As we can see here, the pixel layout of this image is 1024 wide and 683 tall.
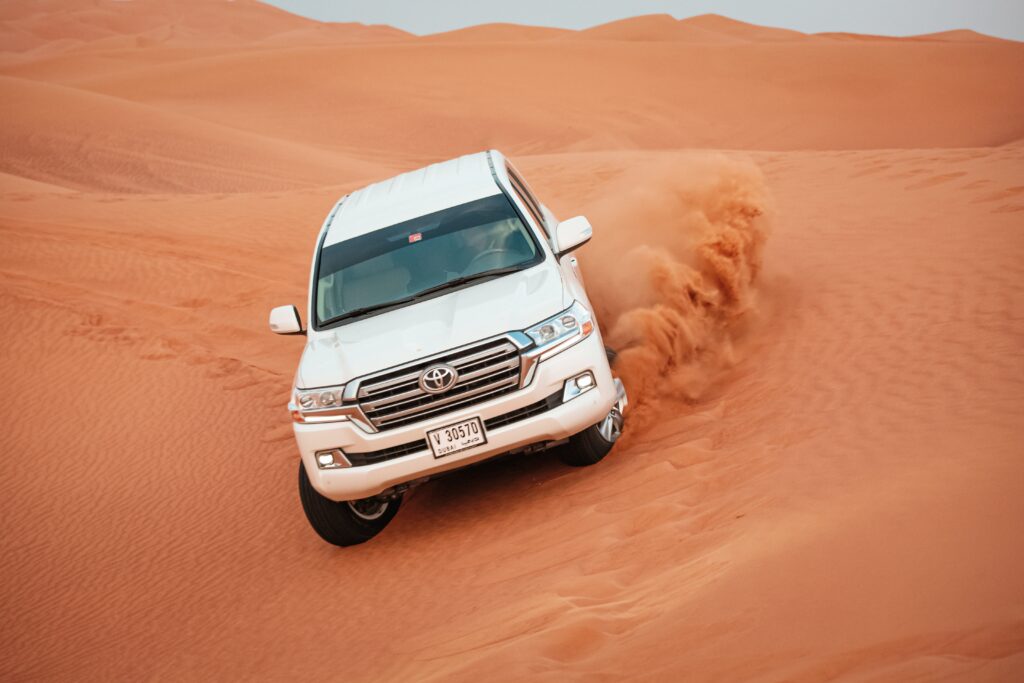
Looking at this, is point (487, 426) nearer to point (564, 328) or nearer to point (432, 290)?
point (564, 328)

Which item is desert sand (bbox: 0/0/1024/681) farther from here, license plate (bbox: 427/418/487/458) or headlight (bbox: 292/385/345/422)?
headlight (bbox: 292/385/345/422)

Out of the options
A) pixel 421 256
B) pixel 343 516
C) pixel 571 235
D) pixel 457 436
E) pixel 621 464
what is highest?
pixel 571 235

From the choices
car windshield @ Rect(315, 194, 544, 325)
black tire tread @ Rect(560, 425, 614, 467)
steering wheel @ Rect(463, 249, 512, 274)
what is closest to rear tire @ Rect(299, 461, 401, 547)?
car windshield @ Rect(315, 194, 544, 325)

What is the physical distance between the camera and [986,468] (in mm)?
4371

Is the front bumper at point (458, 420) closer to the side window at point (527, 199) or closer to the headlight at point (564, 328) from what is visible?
the headlight at point (564, 328)

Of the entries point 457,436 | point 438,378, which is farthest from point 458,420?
point 438,378

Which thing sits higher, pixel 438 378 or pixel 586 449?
pixel 438 378

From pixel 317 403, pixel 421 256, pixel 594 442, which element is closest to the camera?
pixel 317 403

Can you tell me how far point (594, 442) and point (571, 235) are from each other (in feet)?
4.65

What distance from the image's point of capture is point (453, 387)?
211 inches

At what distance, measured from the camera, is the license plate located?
17.6ft

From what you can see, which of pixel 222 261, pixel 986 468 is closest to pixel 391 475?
pixel 986 468

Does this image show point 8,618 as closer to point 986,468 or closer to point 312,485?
point 312,485

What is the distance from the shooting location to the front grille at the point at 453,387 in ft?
17.6
